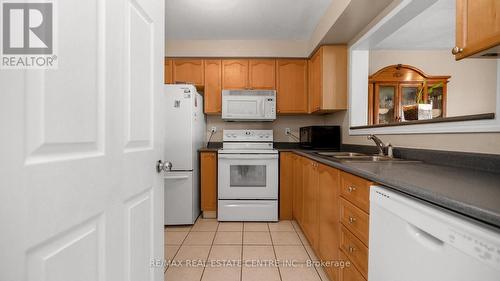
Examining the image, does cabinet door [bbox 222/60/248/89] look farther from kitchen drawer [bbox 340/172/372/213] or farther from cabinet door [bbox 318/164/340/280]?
kitchen drawer [bbox 340/172/372/213]

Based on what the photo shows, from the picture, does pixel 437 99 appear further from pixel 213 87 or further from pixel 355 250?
pixel 355 250

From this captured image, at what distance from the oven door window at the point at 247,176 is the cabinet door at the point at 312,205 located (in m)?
0.74

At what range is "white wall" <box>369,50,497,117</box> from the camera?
333 centimetres

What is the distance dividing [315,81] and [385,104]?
1.32 meters

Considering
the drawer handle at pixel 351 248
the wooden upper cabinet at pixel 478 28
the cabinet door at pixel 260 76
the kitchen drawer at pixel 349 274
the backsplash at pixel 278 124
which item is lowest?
the kitchen drawer at pixel 349 274

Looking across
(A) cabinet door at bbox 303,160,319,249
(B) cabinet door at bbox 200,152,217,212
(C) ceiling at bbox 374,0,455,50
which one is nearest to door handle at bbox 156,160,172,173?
(A) cabinet door at bbox 303,160,319,249

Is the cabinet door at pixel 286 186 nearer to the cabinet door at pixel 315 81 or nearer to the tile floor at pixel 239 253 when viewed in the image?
the tile floor at pixel 239 253

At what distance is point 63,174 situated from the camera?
1.99 ft

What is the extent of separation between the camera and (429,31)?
3.16 meters

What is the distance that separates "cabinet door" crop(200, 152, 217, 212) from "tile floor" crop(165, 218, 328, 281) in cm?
25

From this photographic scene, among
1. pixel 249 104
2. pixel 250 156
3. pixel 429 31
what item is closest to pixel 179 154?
pixel 250 156

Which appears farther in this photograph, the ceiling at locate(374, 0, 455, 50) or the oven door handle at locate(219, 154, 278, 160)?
the oven door handle at locate(219, 154, 278, 160)

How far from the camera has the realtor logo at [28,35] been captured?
1.67 feet

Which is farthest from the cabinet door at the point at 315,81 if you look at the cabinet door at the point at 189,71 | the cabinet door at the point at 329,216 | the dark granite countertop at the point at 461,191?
the dark granite countertop at the point at 461,191
